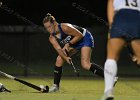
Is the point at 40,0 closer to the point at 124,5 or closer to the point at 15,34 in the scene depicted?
the point at 15,34

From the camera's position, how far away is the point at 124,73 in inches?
627

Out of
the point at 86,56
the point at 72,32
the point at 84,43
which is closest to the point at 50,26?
the point at 72,32

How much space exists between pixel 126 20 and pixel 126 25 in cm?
6

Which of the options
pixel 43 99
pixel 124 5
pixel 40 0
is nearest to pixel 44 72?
pixel 40 0

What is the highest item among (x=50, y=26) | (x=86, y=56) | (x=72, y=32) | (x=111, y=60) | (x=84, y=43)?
(x=50, y=26)

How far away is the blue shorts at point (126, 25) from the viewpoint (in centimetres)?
604

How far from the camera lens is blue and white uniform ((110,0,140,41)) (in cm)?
604

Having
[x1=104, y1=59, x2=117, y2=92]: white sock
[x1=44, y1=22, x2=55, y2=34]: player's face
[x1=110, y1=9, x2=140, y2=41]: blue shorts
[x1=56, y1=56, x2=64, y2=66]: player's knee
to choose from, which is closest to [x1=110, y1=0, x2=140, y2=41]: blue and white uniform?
[x1=110, y1=9, x2=140, y2=41]: blue shorts

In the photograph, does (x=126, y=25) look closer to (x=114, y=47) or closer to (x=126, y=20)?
(x=126, y=20)

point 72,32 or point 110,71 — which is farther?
point 72,32

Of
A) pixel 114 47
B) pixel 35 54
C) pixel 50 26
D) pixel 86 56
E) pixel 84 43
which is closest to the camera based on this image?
pixel 114 47

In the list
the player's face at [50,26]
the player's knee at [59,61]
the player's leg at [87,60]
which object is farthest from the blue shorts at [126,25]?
the player's knee at [59,61]

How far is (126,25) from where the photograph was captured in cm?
606

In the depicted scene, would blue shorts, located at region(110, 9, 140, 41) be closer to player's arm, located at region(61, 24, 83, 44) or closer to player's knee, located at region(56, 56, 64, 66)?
player's arm, located at region(61, 24, 83, 44)
